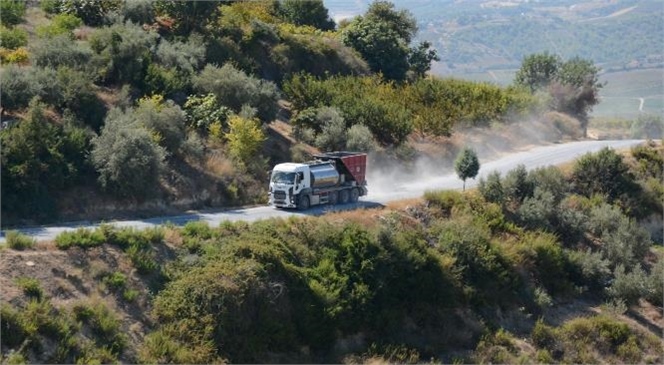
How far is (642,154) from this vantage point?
5934cm

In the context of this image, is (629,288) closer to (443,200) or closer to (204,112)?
(443,200)

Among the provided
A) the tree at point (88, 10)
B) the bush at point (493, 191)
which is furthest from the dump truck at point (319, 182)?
the tree at point (88, 10)

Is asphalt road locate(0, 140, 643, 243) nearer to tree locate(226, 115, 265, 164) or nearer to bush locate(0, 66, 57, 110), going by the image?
tree locate(226, 115, 265, 164)

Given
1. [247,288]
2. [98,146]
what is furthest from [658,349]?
[98,146]

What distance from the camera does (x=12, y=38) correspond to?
168ft

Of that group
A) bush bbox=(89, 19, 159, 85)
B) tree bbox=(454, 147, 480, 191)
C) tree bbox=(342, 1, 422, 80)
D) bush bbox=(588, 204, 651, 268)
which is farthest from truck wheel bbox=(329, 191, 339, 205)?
tree bbox=(342, 1, 422, 80)

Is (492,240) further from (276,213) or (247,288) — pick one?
(247,288)

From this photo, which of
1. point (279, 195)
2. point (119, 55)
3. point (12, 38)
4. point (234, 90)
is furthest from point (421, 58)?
point (279, 195)

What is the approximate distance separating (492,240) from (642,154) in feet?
73.3

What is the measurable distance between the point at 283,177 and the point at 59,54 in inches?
527

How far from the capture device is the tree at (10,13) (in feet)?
178

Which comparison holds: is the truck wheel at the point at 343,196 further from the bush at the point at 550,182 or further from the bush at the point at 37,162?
the bush at the point at 37,162

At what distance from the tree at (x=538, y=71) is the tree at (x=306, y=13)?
1978 cm

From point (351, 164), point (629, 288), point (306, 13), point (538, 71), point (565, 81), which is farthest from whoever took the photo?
point (538, 71)
